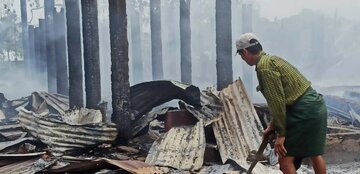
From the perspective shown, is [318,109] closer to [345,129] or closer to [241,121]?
[241,121]

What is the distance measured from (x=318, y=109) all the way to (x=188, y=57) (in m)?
14.4

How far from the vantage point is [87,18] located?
929 centimetres

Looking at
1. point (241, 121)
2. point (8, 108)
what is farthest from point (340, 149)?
point (8, 108)

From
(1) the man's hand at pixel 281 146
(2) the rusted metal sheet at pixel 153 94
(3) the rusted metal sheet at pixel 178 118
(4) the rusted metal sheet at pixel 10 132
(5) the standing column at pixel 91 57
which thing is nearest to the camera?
(1) the man's hand at pixel 281 146

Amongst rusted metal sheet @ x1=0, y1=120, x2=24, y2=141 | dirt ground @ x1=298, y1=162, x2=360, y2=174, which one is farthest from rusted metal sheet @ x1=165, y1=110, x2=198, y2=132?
rusted metal sheet @ x1=0, y1=120, x2=24, y2=141

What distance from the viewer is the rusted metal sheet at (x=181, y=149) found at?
556 centimetres

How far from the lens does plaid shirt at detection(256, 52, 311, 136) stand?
3459 millimetres

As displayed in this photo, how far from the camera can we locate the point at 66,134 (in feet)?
22.0

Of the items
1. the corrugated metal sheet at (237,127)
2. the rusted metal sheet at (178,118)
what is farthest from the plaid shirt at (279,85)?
the rusted metal sheet at (178,118)

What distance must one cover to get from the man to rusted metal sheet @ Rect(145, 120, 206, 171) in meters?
2.05

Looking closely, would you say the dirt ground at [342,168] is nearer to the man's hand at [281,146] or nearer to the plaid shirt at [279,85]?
the man's hand at [281,146]

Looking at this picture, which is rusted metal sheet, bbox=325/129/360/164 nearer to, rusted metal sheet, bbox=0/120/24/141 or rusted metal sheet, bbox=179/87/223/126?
rusted metal sheet, bbox=179/87/223/126

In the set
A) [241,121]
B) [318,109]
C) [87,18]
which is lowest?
[241,121]

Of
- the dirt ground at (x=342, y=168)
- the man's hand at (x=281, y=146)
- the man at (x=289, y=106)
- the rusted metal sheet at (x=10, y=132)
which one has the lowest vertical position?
the dirt ground at (x=342, y=168)
